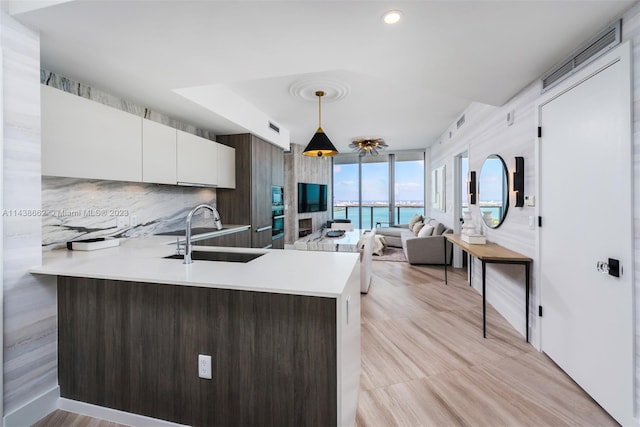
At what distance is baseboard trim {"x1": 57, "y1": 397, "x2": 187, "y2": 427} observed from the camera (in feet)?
5.20

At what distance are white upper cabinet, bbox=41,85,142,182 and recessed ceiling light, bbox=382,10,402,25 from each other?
2.20 meters

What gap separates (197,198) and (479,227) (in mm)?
3844

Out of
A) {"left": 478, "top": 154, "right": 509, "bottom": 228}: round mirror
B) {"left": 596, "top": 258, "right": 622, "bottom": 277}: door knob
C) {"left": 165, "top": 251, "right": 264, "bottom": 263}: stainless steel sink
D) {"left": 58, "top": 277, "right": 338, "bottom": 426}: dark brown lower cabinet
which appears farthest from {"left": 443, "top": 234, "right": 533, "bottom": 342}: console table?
{"left": 165, "top": 251, "right": 264, "bottom": 263}: stainless steel sink

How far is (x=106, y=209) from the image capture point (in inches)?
106

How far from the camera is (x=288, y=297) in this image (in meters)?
1.37

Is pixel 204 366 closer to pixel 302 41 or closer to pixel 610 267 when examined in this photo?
pixel 302 41

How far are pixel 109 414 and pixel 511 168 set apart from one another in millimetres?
3746

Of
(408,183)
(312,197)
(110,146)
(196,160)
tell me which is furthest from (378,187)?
(110,146)

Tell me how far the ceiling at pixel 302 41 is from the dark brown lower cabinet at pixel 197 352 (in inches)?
58.5

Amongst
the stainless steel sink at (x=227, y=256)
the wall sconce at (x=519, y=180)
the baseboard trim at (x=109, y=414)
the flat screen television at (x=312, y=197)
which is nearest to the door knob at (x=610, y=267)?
the wall sconce at (x=519, y=180)

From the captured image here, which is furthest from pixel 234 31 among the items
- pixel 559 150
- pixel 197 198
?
pixel 197 198

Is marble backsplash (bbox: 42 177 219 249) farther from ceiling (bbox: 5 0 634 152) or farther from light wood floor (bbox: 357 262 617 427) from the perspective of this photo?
light wood floor (bbox: 357 262 617 427)

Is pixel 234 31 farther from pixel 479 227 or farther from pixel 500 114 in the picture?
pixel 479 227

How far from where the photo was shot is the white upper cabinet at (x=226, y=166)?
12.8 ft
